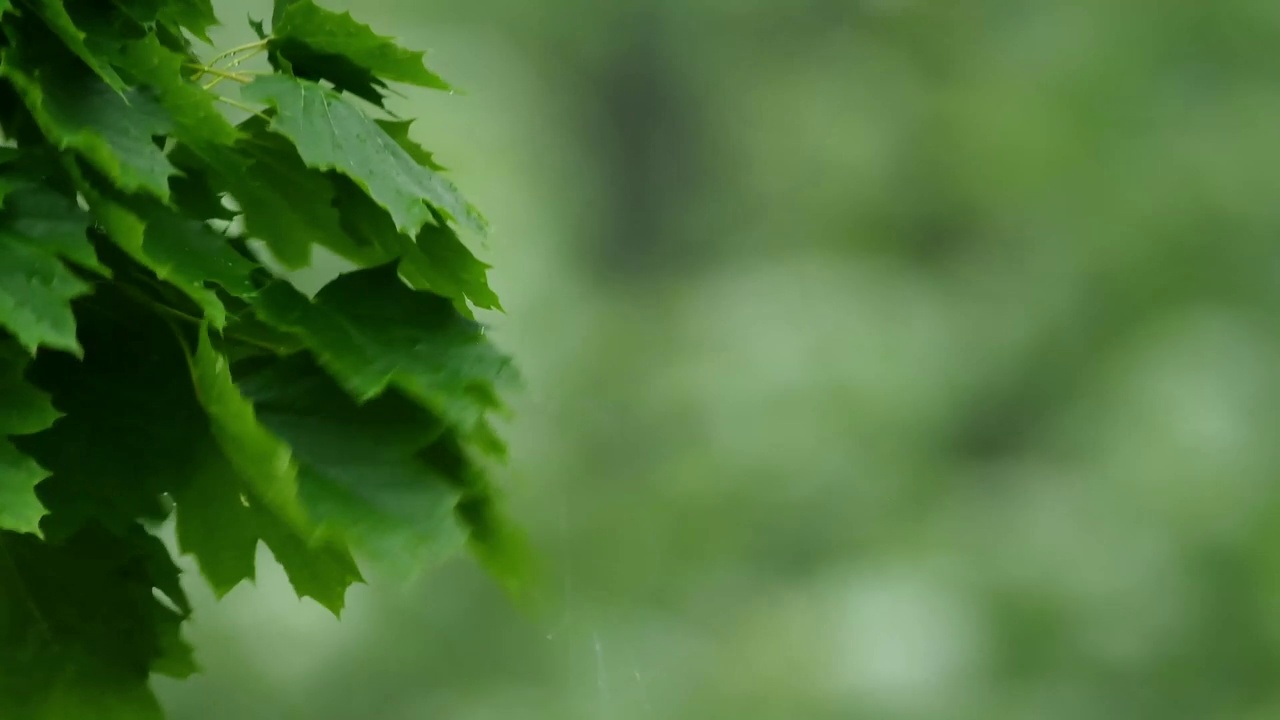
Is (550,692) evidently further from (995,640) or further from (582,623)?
(995,640)

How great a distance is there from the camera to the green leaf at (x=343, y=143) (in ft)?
1.36

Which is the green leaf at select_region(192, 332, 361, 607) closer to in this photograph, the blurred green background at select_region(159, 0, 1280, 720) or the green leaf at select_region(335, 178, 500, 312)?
the green leaf at select_region(335, 178, 500, 312)

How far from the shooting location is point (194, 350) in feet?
1.38

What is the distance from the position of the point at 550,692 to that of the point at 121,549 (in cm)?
104

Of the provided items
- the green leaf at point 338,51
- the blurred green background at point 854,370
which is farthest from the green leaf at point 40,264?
the blurred green background at point 854,370

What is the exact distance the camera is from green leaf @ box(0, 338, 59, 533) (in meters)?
0.35

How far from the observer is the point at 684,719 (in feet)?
4.86

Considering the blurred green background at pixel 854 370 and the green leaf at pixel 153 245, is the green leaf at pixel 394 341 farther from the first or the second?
the blurred green background at pixel 854 370

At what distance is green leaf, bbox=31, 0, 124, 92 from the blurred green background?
1032 millimetres

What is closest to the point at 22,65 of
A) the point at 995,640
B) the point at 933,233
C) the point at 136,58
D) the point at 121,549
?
the point at 136,58

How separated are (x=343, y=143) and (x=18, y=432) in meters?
0.14

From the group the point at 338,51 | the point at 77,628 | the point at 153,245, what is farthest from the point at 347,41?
the point at 77,628

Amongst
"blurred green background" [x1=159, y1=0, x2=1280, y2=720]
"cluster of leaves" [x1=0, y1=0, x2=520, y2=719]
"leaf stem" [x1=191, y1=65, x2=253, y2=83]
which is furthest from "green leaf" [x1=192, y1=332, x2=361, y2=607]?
"blurred green background" [x1=159, y1=0, x2=1280, y2=720]

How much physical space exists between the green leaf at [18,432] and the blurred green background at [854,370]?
3.27 ft
